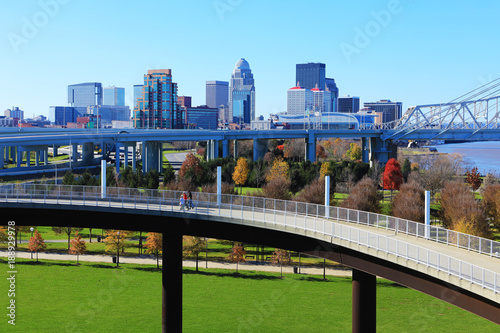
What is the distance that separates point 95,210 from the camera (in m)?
28.8

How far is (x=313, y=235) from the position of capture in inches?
939

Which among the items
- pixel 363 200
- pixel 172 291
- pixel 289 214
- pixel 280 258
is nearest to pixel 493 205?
pixel 363 200

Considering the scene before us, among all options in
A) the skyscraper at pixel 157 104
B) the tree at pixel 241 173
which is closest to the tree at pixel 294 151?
the tree at pixel 241 173

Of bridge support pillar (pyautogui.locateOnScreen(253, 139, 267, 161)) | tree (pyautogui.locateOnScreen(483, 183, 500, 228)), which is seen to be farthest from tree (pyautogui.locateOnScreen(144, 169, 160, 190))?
bridge support pillar (pyautogui.locateOnScreen(253, 139, 267, 161))

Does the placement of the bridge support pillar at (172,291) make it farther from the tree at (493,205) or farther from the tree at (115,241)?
the tree at (493,205)

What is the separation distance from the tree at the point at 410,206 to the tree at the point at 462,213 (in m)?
1.93

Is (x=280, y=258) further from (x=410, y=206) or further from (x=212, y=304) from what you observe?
(x=410, y=206)

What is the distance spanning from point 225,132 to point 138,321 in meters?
65.9

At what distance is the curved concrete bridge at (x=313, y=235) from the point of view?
1822 centimetres

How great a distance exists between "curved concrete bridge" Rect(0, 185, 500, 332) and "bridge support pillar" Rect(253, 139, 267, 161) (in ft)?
226

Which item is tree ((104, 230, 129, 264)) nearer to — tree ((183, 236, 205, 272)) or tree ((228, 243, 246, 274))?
tree ((183, 236, 205, 272))

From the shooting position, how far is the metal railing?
19.9m

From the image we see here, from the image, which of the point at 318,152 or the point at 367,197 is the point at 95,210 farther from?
the point at 318,152

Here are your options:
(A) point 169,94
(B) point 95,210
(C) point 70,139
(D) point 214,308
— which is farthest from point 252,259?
(A) point 169,94
